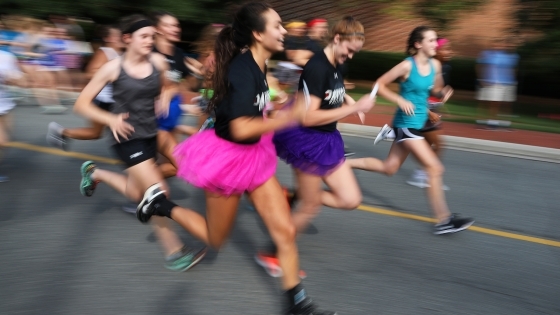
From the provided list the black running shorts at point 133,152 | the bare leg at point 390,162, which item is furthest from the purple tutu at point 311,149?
the bare leg at point 390,162

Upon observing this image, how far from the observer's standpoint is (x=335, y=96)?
4.90m

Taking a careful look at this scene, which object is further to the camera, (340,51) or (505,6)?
(505,6)

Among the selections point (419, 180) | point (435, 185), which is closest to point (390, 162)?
point (435, 185)

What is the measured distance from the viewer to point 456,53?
21.6 metres

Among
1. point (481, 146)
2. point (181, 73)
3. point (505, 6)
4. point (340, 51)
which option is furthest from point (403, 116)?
point (505, 6)

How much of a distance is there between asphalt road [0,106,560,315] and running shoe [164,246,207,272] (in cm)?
6

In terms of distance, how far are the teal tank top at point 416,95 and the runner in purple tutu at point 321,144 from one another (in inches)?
55.5

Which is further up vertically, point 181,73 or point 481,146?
point 181,73

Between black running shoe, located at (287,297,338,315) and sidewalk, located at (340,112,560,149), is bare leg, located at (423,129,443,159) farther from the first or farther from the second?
sidewalk, located at (340,112,560,149)

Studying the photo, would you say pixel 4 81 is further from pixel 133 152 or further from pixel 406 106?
pixel 406 106

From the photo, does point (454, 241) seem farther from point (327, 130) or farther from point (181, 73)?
point (181, 73)

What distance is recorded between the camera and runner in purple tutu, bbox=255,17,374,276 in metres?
4.77

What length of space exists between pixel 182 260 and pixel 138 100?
1231mm

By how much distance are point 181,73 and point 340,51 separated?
2.97m
